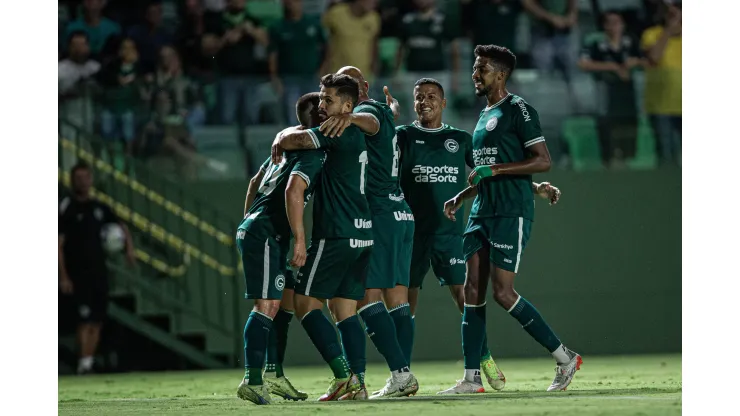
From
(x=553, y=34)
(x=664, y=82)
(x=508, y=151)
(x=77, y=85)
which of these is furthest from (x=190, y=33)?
(x=508, y=151)

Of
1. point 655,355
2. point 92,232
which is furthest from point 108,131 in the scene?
point 655,355

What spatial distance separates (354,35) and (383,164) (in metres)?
6.61

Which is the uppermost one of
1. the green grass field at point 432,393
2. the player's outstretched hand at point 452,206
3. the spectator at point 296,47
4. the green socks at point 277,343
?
the spectator at point 296,47

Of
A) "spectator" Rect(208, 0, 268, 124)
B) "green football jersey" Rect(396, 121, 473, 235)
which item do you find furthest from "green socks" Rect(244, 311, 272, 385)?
"spectator" Rect(208, 0, 268, 124)

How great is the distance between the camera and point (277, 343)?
757cm

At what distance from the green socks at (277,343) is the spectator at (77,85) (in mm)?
6151

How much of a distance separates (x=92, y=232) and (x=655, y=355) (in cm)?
589

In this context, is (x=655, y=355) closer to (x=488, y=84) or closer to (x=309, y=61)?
(x=309, y=61)

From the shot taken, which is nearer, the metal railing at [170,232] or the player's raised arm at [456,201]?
the player's raised arm at [456,201]

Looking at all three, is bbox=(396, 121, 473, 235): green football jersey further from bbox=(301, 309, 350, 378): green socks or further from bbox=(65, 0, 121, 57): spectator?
bbox=(65, 0, 121, 57): spectator

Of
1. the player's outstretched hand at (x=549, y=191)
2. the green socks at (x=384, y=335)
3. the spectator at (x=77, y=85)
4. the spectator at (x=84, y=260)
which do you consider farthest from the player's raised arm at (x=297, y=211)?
the spectator at (x=77, y=85)

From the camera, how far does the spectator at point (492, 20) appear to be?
14234 millimetres

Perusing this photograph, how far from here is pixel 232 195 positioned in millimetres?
13195

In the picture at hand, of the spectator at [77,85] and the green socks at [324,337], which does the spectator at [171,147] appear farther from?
the green socks at [324,337]
